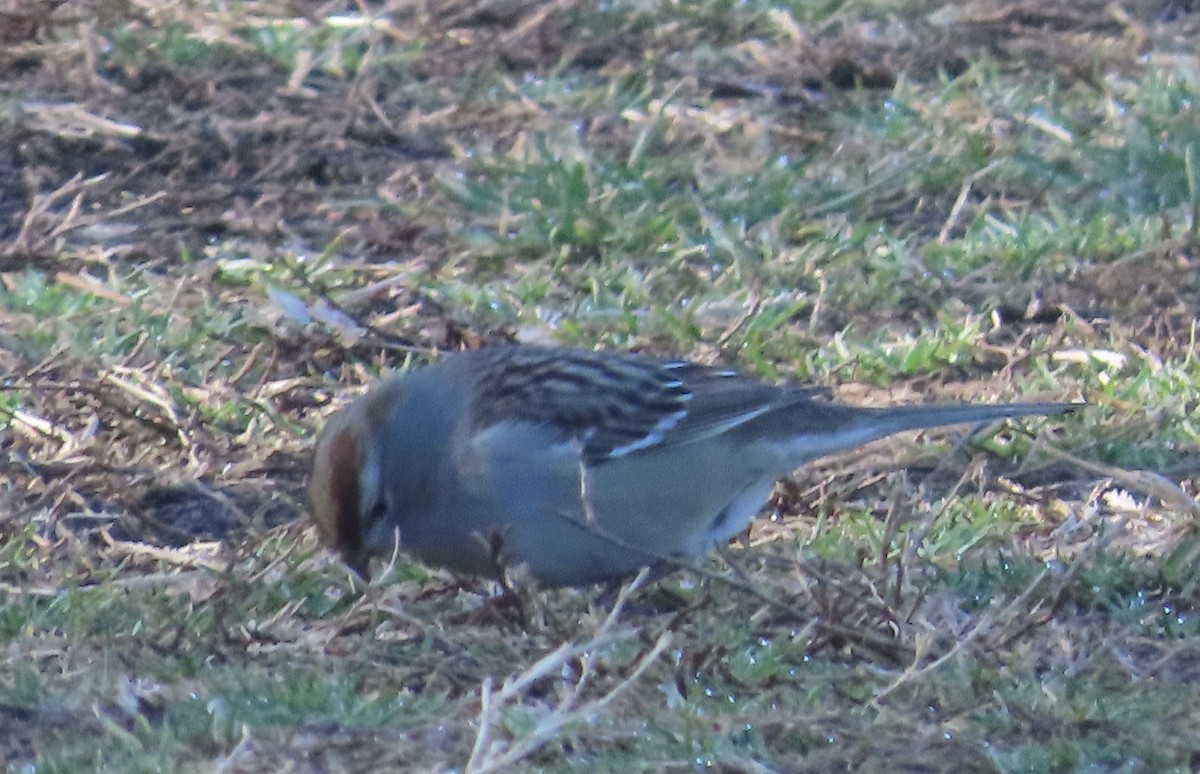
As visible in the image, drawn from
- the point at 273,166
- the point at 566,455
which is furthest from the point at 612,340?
the point at 273,166

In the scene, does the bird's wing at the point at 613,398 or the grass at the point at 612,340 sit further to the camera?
the bird's wing at the point at 613,398

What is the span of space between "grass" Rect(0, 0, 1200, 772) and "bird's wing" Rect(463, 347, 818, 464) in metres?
0.32

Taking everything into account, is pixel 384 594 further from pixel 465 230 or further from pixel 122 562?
pixel 465 230

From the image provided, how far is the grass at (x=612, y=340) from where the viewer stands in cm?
389

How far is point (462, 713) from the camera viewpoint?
3.86 m

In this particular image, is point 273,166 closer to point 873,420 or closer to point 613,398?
point 613,398

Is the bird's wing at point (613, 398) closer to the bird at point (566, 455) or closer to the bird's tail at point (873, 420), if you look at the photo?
the bird at point (566, 455)

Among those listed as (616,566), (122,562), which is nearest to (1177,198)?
(616,566)

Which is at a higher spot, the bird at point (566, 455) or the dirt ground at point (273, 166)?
the bird at point (566, 455)

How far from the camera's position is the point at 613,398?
507 centimetres

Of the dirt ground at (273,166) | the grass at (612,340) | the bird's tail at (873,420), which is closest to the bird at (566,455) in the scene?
the bird's tail at (873,420)

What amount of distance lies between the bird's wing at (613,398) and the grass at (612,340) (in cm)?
32

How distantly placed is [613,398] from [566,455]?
29 centimetres

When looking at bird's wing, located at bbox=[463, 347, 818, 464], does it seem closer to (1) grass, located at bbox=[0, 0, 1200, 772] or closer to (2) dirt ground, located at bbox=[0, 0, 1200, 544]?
(1) grass, located at bbox=[0, 0, 1200, 772]
